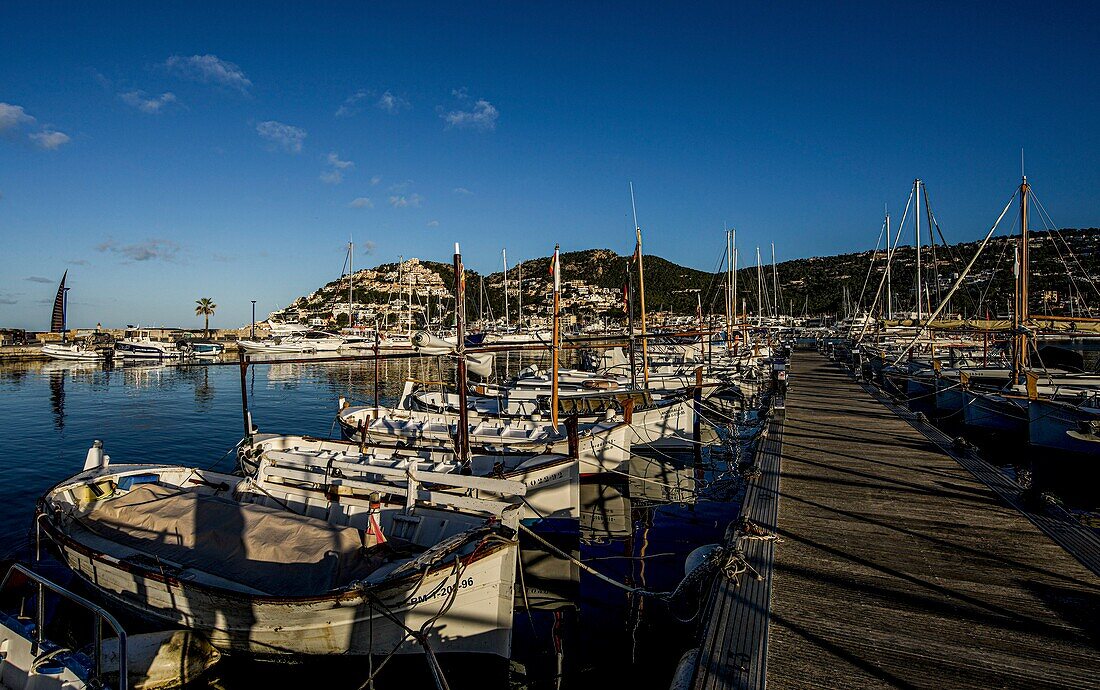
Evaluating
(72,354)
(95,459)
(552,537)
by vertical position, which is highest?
(72,354)

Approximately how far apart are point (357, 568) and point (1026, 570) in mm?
8786

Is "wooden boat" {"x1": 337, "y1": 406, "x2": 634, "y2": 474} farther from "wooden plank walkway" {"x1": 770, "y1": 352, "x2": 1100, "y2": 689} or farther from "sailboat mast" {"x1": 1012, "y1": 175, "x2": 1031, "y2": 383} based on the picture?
"sailboat mast" {"x1": 1012, "y1": 175, "x2": 1031, "y2": 383}

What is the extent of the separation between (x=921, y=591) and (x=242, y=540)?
9.52 meters

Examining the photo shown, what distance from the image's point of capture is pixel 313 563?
8.41 m

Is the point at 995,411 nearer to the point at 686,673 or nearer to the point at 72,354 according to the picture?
the point at 686,673

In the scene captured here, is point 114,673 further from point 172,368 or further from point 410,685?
point 172,368

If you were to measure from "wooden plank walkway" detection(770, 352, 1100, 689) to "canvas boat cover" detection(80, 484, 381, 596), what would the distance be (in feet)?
19.5

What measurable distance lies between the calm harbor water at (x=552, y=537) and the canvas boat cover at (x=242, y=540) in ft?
3.95

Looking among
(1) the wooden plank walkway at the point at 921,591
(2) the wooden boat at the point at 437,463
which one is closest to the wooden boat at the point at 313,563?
(2) the wooden boat at the point at 437,463

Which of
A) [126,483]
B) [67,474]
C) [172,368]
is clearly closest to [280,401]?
[67,474]

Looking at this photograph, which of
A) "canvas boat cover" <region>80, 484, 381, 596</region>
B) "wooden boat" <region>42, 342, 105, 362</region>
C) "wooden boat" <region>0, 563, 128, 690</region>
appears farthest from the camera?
"wooden boat" <region>42, 342, 105, 362</region>

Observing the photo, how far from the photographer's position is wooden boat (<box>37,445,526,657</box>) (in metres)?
7.52

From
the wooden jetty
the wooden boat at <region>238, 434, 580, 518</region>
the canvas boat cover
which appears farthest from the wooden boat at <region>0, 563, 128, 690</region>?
the wooden jetty

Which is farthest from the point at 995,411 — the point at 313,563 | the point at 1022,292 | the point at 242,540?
the point at 242,540
